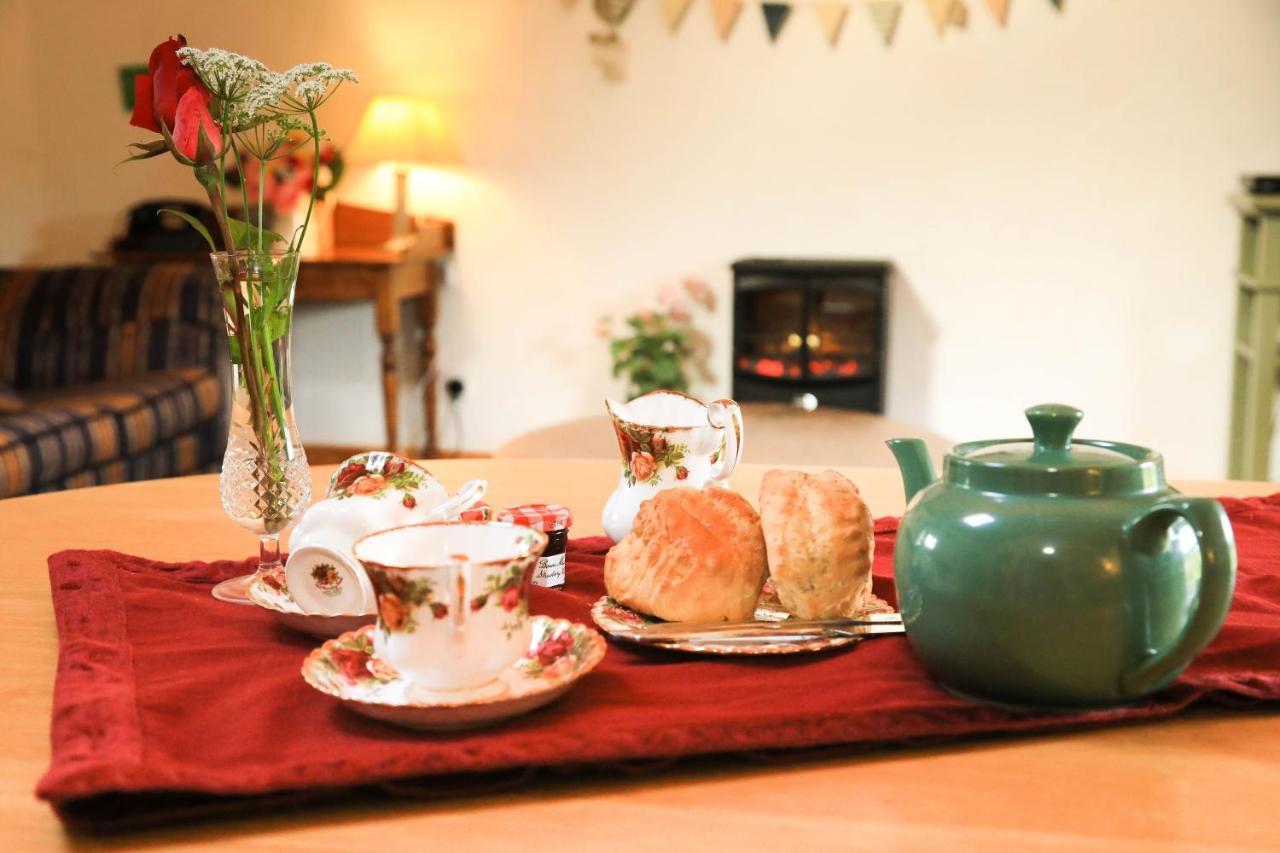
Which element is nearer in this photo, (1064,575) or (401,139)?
(1064,575)

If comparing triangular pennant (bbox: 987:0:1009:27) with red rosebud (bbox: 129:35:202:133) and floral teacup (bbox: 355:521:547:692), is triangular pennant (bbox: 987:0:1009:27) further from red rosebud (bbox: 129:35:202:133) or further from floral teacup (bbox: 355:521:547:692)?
floral teacup (bbox: 355:521:547:692)

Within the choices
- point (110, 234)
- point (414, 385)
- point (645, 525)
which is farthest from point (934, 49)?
point (645, 525)

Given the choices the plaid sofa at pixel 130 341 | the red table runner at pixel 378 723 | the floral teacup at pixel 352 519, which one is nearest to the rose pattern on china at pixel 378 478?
the floral teacup at pixel 352 519

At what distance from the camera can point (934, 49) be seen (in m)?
4.07

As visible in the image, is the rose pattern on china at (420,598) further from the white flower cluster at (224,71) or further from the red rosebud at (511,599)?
the white flower cluster at (224,71)

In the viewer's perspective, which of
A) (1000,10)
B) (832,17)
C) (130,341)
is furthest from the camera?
(832,17)

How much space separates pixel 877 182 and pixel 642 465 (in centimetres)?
Result: 322

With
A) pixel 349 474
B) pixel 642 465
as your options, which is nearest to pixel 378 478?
pixel 349 474

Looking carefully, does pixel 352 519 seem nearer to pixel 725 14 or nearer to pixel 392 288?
pixel 392 288

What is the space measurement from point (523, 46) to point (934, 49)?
1.29 m

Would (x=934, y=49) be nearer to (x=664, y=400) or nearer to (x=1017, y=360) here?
(x=1017, y=360)

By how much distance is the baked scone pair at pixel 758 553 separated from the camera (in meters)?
0.93

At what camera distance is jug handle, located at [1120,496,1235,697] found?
764mm

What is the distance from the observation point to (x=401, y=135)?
4289 millimetres
